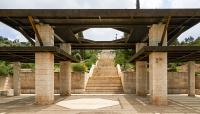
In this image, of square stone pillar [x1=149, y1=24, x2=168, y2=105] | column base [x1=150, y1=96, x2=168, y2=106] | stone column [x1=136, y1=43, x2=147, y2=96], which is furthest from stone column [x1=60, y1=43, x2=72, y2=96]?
column base [x1=150, y1=96, x2=168, y2=106]

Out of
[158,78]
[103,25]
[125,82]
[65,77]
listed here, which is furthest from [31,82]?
[158,78]

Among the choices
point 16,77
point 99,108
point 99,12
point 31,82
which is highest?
point 99,12

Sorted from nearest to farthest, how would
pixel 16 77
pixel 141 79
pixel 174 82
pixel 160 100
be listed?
pixel 160 100, pixel 141 79, pixel 16 77, pixel 174 82

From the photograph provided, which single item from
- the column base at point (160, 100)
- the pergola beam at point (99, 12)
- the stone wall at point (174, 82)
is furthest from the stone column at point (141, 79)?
the pergola beam at point (99, 12)

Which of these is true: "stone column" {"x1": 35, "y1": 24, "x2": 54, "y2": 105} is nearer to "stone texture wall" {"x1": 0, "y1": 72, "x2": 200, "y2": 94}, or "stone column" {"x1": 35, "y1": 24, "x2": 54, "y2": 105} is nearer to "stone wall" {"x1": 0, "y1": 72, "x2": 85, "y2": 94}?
"stone texture wall" {"x1": 0, "y1": 72, "x2": 200, "y2": 94}

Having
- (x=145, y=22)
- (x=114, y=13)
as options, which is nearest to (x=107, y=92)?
(x=145, y=22)

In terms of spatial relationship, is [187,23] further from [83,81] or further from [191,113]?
[83,81]

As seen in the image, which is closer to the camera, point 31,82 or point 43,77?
point 43,77

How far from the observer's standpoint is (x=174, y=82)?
111ft

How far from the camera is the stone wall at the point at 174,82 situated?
109 ft

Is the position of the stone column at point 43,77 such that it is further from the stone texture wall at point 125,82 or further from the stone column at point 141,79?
the stone texture wall at point 125,82

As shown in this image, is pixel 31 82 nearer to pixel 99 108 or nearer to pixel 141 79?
pixel 141 79

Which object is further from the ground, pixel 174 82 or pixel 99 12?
pixel 99 12

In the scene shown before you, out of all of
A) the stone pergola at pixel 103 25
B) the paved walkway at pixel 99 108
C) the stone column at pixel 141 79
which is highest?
the stone pergola at pixel 103 25
